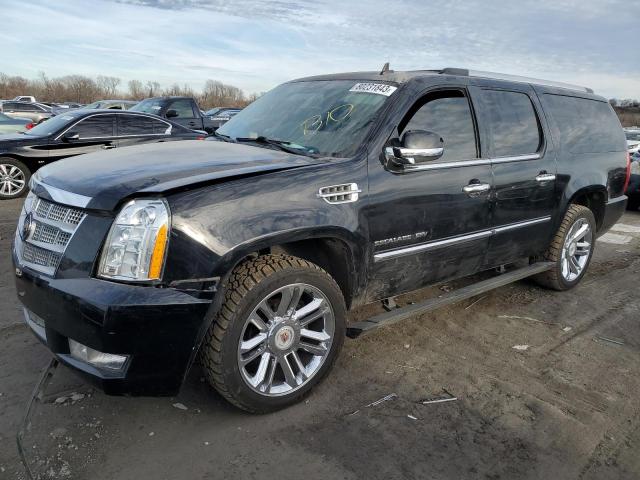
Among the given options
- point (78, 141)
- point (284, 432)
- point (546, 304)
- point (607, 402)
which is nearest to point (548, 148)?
point (546, 304)

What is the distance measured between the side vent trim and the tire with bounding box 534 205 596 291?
2637 millimetres

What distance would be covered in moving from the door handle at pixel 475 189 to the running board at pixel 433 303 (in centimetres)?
75

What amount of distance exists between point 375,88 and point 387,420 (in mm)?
2131

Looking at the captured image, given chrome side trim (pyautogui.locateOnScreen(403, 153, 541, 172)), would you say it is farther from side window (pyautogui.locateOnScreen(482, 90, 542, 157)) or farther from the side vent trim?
the side vent trim

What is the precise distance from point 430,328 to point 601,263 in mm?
3476

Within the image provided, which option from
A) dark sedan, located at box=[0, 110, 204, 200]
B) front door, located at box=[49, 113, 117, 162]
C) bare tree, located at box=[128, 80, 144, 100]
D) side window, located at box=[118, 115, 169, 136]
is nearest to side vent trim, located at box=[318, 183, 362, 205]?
dark sedan, located at box=[0, 110, 204, 200]

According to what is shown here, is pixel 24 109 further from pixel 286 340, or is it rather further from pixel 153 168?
pixel 286 340

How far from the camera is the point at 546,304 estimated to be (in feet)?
15.9

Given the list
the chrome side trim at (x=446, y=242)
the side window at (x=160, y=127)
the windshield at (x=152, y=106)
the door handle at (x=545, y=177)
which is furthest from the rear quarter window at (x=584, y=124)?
the windshield at (x=152, y=106)

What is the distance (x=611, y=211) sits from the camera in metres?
5.45

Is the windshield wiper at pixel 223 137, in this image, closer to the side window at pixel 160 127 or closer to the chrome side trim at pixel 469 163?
the chrome side trim at pixel 469 163

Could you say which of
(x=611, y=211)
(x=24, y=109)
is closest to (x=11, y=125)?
(x=24, y=109)

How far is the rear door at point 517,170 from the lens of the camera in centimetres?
396

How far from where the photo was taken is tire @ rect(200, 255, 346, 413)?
2.64 m
